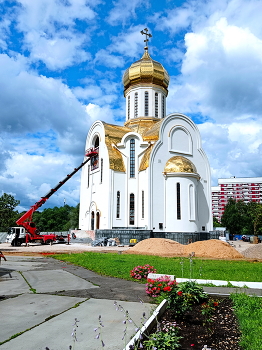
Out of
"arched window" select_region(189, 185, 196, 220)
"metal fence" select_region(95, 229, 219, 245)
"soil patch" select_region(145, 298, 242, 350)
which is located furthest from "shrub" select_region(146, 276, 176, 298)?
"arched window" select_region(189, 185, 196, 220)

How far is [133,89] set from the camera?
116ft

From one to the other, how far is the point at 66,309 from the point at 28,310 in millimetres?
610

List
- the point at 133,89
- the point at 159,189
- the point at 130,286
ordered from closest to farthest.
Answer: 1. the point at 130,286
2. the point at 159,189
3. the point at 133,89

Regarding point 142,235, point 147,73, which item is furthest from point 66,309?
point 147,73

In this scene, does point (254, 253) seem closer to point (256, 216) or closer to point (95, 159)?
point (95, 159)

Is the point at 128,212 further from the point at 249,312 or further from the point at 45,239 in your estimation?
the point at 249,312

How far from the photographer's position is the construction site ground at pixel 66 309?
3627 millimetres

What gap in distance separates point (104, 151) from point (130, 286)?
2317 centimetres

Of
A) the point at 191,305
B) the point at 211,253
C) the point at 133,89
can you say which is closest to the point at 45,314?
the point at 191,305

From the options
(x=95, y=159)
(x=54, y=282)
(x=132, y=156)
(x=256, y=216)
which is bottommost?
(x=54, y=282)

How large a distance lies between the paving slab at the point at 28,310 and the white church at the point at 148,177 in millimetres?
20869

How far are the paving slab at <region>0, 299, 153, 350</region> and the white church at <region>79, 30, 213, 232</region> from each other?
2157 centimetres

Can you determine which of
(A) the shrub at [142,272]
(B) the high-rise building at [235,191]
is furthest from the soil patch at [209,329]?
(B) the high-rise building at [235,191]

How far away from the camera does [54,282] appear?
7.61 meters
